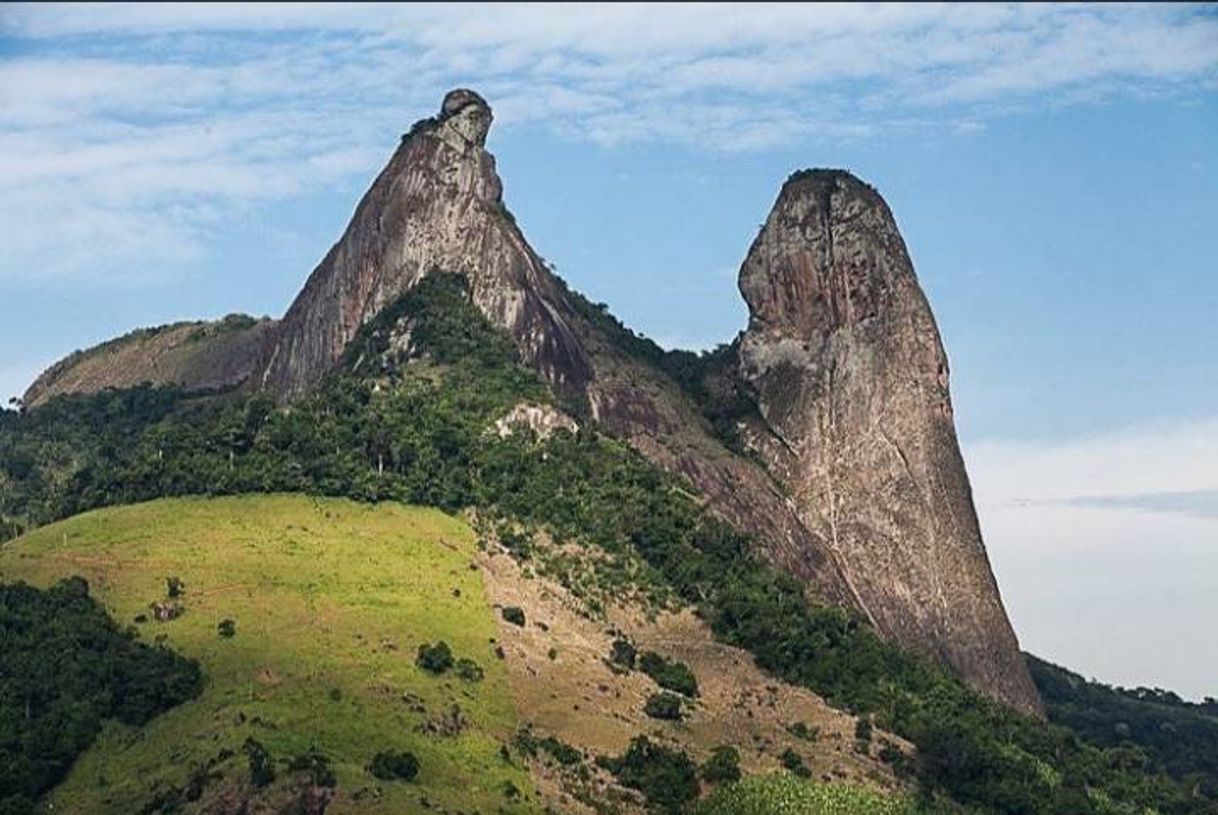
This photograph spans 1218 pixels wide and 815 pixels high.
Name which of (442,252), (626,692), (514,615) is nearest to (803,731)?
(626,692)

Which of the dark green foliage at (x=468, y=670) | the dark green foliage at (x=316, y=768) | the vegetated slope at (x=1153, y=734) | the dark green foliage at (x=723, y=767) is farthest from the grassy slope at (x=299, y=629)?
the vegetated slope at (x=1153, y=734)

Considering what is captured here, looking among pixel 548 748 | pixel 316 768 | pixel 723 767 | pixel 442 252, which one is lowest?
pixel 316 768

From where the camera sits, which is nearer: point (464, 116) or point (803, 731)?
point (803, 731)

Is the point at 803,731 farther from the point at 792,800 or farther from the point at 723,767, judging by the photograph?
the point at 792,800

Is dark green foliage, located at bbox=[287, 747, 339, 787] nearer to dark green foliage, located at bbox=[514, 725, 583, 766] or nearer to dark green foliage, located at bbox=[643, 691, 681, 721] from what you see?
dark green foliage, located at bbox=[514, 725, 583, 766]

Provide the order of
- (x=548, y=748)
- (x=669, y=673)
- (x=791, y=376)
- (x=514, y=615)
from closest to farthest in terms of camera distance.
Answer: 1. (x=548, y=748)
2. (x=514, y=615)
3. (x=669, y=673)
4. (x=791, y=376)

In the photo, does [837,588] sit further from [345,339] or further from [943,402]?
[345,339]
